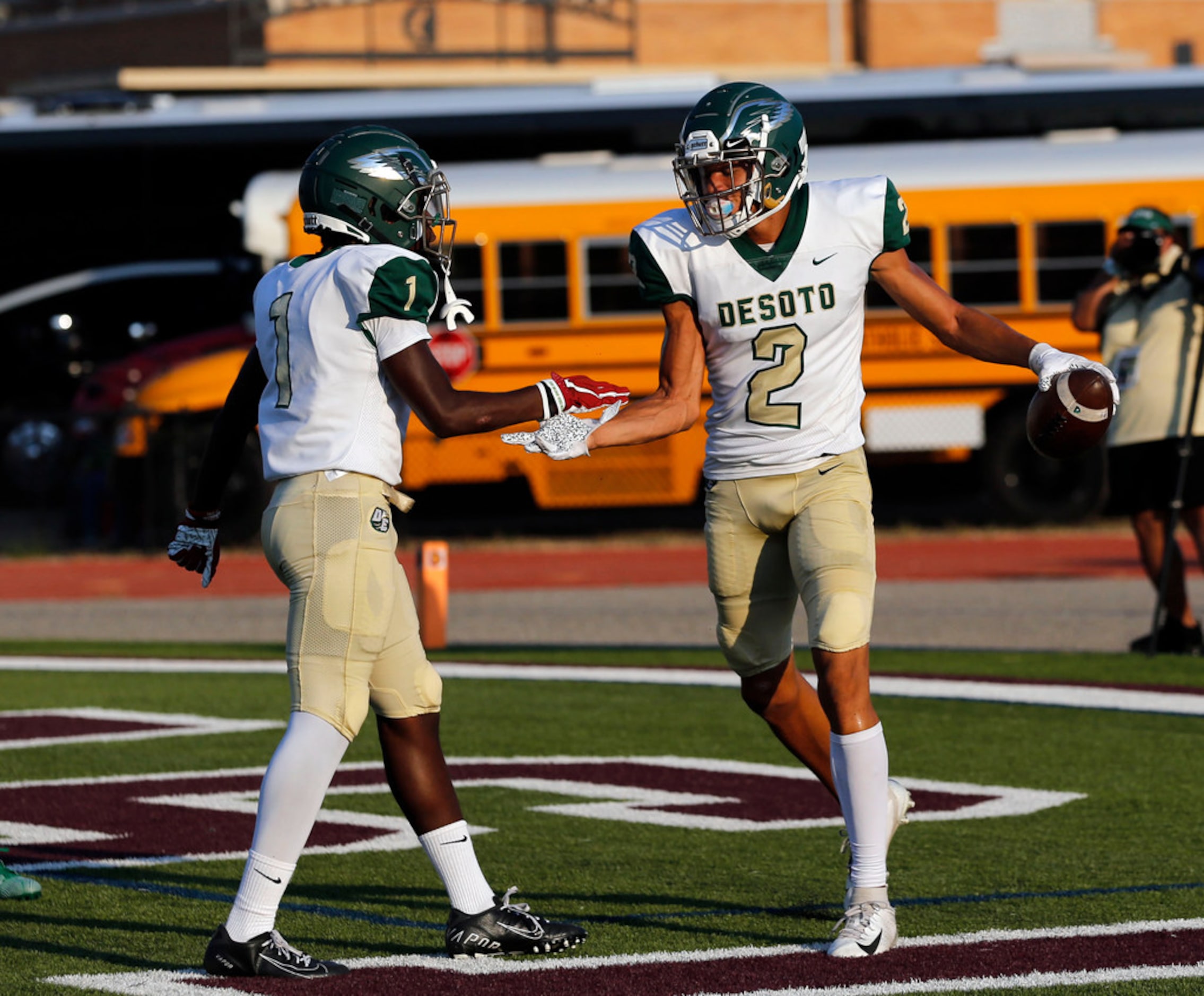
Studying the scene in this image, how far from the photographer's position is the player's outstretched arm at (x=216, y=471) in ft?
16.3

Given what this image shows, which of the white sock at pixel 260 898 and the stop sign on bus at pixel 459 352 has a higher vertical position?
the white sock at pixel 260 898

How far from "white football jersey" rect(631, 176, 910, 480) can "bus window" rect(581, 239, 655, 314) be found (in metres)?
13.4

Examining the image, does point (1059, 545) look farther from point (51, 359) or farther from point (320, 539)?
point (320, 539)

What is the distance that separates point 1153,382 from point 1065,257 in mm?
9024

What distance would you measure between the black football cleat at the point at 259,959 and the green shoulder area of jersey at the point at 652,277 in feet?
5.64

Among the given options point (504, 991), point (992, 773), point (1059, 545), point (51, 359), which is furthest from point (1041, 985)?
point (51, 359)

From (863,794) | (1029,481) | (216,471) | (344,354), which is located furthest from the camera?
(1029,481)

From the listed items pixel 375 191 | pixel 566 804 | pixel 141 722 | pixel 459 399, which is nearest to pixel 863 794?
pixel 459 399

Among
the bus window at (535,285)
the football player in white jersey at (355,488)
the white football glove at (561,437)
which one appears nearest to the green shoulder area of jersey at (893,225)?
the football player in white jersey at (355,488)

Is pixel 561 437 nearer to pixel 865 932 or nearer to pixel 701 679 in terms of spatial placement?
pixel 865 932

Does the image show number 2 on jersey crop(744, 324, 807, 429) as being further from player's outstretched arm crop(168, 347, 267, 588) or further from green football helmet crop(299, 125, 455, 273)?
player's outstretched arm crop(168, 347, 267, 588)

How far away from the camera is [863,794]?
4941mm

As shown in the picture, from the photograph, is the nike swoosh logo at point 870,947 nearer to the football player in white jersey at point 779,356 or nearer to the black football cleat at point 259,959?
the football player in white jersey at point 779,356

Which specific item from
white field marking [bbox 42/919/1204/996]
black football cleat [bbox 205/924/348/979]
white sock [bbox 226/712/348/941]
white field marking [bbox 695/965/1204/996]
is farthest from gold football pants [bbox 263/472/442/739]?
white field marking [bbox 695/965/1204/996]
